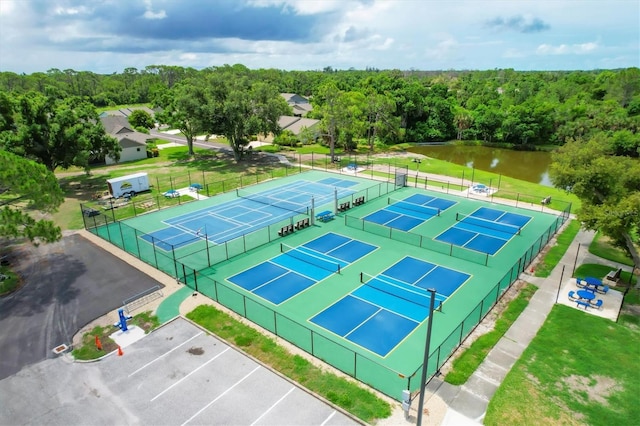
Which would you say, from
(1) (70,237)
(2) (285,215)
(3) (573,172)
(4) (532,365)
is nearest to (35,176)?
(1) (70,237)

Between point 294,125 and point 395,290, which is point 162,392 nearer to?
point 395,290

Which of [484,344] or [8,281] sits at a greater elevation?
[8,281]

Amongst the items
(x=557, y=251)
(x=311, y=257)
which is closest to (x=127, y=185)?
(x=311, y=257)

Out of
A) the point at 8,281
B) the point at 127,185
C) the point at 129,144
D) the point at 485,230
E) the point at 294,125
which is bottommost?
the point at 485,230

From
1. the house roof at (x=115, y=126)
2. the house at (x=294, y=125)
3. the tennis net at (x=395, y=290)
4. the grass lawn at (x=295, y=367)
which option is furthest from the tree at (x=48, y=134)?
the house at (x=294, y=125)

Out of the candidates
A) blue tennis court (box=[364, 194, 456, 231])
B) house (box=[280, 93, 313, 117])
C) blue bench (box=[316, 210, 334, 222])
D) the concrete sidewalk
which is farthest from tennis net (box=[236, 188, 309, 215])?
house (box=[280, 93, 313, 117])

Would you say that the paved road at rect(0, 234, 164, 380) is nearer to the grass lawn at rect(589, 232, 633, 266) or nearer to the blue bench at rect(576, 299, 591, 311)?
the blue bench at rect(576, 299, 591, 311)

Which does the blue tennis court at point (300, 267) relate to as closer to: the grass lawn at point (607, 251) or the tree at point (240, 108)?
the grass lawn at point (607, 251)
